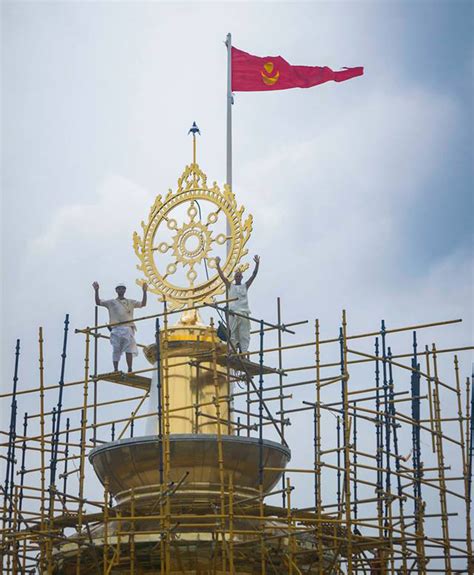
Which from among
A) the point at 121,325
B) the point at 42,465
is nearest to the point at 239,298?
the point at 121,325

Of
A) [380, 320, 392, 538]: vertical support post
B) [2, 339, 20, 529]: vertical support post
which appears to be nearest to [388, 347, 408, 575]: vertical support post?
[380, 320, 392, 538]: vertical support post

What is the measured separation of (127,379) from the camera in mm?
31688

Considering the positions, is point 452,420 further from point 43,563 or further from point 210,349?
point 43,563

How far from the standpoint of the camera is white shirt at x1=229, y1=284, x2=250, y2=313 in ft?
99.5

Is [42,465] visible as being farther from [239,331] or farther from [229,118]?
[229,118]

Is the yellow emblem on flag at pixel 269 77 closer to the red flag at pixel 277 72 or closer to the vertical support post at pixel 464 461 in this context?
the red flag at pixel 277 72

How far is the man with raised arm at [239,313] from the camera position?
1190 inches

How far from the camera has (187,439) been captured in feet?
93.8

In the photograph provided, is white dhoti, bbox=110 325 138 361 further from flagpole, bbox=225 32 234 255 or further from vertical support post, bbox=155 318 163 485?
flagpole, bbox=225 32 234 255

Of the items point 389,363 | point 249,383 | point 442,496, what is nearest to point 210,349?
point 249,383

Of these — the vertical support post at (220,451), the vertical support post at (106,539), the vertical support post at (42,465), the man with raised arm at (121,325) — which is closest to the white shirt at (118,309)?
the man with raised arm at (121,325)

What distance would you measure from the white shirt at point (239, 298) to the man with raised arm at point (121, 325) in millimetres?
2372

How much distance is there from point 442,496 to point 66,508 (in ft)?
25.2

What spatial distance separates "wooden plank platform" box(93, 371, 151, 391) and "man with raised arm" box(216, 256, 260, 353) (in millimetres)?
2518
